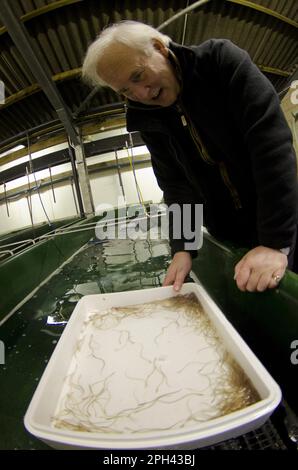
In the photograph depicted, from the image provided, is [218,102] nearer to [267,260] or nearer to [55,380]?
[267,260]

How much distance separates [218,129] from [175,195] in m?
0.36

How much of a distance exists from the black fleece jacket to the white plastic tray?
0.98 feet

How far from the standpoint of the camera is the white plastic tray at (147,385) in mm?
320

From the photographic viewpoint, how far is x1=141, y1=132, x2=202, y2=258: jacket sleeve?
96cm

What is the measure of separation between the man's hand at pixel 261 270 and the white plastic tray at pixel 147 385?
0.10 m

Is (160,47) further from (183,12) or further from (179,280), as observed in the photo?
(183,12)

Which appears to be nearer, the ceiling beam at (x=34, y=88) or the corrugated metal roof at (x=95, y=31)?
the corrugated metal roof at (x=95, y=31)

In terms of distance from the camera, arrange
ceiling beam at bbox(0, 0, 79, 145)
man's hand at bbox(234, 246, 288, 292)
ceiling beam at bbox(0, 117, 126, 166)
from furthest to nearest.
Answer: ceiling beam at bbox(0, 117, 126, 166)
ceiling beam at bbox(0, 0, 79, 145)
man's hand at bbox(234, 246, 288, 292)

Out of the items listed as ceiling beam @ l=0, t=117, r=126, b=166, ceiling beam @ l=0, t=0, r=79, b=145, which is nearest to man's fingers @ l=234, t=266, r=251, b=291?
ceiling beam @ l=0, t=0, r=79, b=145

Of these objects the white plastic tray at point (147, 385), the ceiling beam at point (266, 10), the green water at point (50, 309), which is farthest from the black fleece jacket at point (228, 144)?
the ceiling beam at point (266, 10)

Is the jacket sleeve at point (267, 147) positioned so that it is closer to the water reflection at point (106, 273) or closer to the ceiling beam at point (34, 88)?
the water reflection at point (106, 273)

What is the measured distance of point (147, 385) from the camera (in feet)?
1.57

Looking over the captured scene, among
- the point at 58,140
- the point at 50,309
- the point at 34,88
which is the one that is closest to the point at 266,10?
the point at 34,88

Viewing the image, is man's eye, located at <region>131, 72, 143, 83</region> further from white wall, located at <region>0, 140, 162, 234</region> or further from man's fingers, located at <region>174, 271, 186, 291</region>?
white wall, located at <region>0, 140, 162, 234</region>
